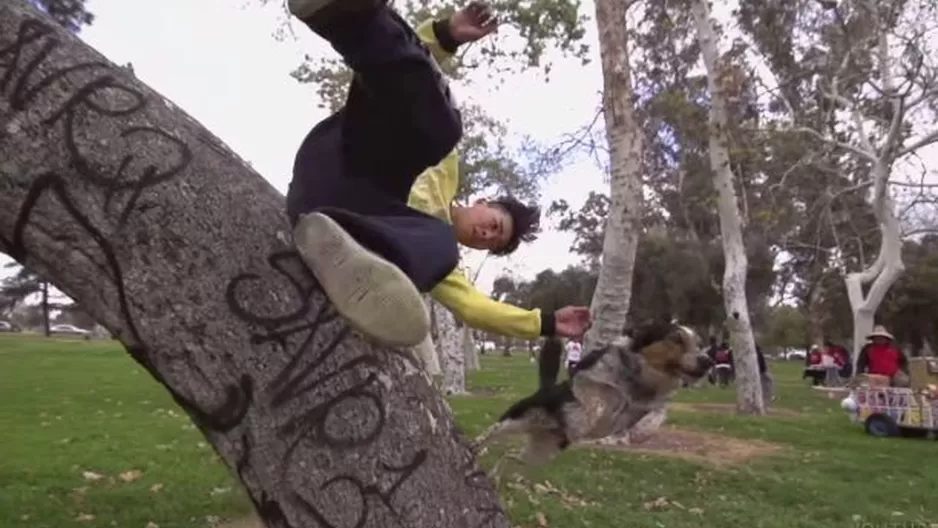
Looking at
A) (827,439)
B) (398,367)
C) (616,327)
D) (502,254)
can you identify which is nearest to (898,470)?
(827,439)

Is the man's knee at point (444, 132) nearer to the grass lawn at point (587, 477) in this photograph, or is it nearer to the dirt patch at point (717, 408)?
the grass lawn at point (587, 477)

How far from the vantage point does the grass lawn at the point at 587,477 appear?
6.37 metres

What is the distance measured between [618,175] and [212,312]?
26.2 ft

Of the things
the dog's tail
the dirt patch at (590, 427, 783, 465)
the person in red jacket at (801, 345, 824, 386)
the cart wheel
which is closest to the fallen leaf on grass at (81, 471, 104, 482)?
the dirt patch at (590, 427, 783, 465)

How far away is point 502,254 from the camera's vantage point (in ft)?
10.1

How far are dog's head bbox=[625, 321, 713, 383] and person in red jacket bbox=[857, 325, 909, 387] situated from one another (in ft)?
38.2

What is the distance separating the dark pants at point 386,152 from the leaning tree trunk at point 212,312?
24 centimetres

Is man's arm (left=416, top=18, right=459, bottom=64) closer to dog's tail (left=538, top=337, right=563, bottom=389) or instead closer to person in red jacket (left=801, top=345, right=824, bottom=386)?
dog's tail (left=538, top=337, right=563, bottom=389)

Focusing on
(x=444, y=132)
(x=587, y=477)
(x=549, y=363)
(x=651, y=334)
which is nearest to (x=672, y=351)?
(x=651, y=334)

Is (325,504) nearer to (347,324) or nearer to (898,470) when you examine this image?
(347,324)

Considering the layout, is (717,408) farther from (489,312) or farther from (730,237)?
(489,312)

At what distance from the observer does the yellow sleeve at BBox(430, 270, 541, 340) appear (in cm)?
235

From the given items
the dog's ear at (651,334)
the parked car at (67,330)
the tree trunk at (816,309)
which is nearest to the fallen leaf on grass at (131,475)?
the dog's ear at (651,334)

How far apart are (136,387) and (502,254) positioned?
47.5 feet
